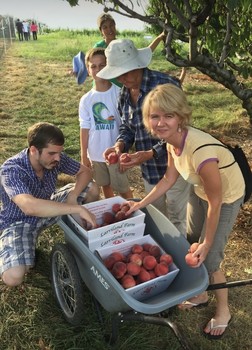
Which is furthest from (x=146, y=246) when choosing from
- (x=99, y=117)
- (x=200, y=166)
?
(x=99, y=117)

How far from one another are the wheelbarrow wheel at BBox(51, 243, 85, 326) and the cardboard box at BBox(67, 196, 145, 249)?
185 mm

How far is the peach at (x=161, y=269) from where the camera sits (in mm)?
2119

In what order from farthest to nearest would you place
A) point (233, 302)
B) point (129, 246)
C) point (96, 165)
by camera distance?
point (96, 165) < point (233, 302) < point (129, 246)

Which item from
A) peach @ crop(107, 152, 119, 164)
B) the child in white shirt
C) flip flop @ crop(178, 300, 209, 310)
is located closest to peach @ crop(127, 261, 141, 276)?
flip flop @ crop(178, 300, 209, 310)

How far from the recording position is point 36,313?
2.54 m

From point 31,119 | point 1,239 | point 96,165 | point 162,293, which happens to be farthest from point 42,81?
point 162,293

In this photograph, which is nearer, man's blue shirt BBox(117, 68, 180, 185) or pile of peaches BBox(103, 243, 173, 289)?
pile of peaches BBox(103, 243, 173, 289)

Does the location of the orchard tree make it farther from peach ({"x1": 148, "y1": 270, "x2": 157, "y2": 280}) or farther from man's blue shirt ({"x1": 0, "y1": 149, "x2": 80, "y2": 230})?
peach ({"x1": 148, "y1": 270, "x2": 157, "y2": 280})

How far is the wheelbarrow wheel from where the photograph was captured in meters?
2.22

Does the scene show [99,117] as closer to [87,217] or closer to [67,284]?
[87,217]

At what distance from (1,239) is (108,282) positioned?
1.14m

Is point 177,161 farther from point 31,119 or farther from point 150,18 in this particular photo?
point 31,119

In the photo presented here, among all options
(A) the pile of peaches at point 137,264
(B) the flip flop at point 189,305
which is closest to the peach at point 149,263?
(A) the pile of peaches at point 137,264

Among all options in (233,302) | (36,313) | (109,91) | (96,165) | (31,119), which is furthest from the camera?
(31,119)
